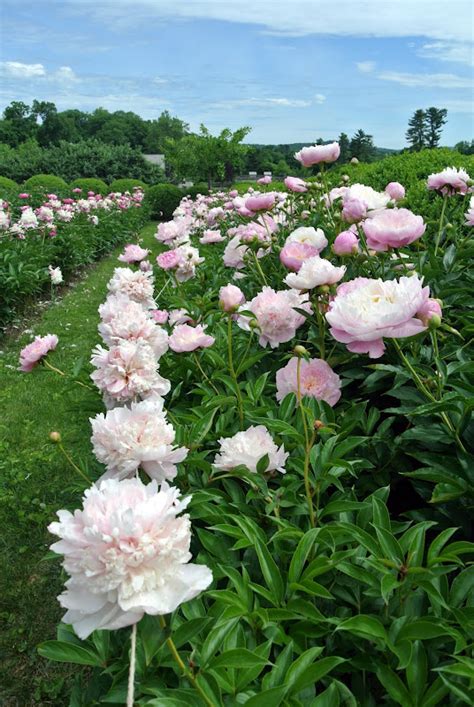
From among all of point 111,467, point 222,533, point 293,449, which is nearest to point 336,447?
point 293,449

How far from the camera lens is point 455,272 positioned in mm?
1761

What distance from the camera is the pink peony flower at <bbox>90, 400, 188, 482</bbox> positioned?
98 cm

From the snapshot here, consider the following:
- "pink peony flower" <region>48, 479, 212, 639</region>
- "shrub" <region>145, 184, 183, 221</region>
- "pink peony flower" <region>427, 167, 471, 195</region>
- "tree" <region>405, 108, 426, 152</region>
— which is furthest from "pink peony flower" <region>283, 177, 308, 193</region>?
"tree" <region>405, 108, 426, 152</region>

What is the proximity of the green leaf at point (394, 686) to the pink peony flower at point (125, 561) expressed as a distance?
1.11ft

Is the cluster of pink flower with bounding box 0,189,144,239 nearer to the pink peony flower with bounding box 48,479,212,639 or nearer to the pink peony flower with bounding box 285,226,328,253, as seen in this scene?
the pink peony flower with bounding box 285,226,328,253

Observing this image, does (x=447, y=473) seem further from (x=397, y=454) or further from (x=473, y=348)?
(x=473, y=348)

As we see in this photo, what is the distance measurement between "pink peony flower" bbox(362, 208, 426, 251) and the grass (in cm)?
89

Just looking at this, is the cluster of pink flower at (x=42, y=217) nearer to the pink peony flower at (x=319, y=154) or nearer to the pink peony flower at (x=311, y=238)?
the pink peony flower at (x=319, y=154)

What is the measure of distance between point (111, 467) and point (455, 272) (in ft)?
4.07

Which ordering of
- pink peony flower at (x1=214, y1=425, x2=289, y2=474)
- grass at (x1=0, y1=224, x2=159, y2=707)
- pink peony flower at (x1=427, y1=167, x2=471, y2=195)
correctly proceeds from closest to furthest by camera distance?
pink peony flower at (x1=214, y1=425, x2=289, y2=474) < pink peony flower at (x1=427, y1=167, x2=471, y2=195) < grass at (x1=0, y1=224, x2=159, y2=707)

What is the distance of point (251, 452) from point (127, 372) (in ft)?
1.10

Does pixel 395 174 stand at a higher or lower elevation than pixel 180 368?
higher

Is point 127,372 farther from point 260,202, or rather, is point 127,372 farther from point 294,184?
point 294,184

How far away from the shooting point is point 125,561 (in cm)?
64
